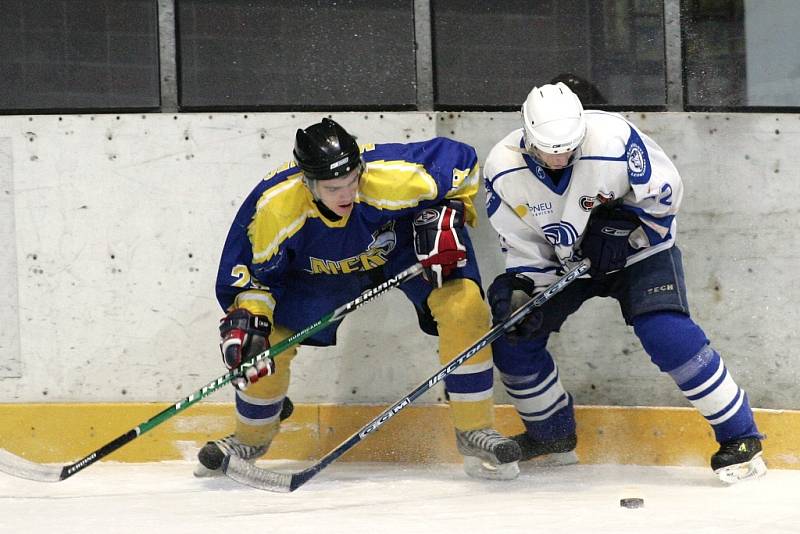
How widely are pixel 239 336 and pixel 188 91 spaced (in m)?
0.95

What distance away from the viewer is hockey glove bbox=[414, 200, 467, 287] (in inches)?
115

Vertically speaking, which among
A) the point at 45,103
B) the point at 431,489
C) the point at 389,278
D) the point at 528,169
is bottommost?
the point at 431,489

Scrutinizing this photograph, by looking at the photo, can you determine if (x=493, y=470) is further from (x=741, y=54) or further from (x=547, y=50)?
(x=741, y=54)

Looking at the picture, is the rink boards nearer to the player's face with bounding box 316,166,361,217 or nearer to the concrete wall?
the concrete wall

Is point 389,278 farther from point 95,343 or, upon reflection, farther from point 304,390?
point 95,343

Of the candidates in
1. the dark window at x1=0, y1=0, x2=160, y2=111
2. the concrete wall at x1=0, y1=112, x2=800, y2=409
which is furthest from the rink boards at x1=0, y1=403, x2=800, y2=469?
the dark window at x1=0, y1=0, x2=160, y2=111

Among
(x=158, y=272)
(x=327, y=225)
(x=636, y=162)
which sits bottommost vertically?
(x=158, y=272)

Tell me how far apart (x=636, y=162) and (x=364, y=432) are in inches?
37.0

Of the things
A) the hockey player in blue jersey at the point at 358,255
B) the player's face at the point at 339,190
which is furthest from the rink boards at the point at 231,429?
the player's face at the point at 339,190

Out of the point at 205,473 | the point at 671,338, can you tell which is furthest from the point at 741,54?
the point at 205,473

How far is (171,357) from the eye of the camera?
3463mm

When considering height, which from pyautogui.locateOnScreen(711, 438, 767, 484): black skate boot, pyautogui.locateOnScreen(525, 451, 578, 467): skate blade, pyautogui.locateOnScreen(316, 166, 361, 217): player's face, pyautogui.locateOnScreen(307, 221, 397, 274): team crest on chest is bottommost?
pyautogui.locateOnScreen(525, 451, 578, 467): skate blade

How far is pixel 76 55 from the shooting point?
3.48 meters

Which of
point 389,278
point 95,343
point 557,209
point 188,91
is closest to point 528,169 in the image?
point 557,209
